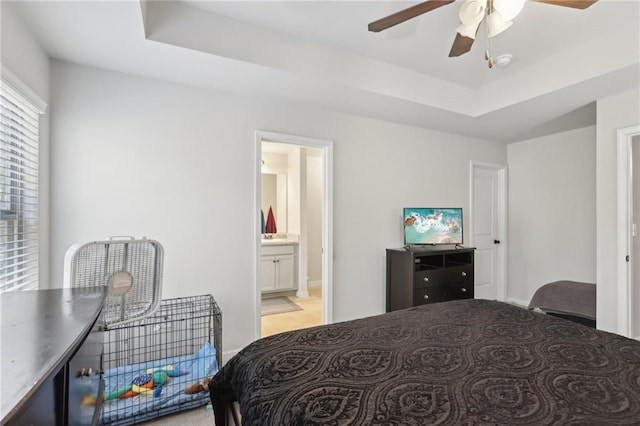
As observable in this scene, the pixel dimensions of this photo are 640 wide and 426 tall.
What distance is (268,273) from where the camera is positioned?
4633mm

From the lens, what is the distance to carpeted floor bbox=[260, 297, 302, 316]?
162 inches

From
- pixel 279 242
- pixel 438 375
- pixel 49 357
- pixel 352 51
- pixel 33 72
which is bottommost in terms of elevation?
pixel 438 375

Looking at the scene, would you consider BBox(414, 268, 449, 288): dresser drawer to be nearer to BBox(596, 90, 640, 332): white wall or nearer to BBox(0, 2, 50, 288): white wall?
BBox(596, 90, 640, 332): white wall

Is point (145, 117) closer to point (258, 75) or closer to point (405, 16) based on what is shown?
point (258, 75)

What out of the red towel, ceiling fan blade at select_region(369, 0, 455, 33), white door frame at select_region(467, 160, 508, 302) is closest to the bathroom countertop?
the red towel

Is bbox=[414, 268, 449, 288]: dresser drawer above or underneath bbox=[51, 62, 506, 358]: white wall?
underneath

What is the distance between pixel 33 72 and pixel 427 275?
3.59 m

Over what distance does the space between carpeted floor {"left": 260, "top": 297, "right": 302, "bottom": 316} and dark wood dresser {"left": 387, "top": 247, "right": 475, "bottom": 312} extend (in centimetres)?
144

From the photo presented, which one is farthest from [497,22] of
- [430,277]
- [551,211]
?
[551,211]

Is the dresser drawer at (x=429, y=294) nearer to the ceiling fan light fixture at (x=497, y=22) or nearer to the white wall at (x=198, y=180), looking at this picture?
the white wall at (x=198, y=180)

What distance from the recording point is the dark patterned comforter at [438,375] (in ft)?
2.90

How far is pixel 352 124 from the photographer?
335cm

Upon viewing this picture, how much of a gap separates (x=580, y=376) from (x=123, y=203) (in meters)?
2.81

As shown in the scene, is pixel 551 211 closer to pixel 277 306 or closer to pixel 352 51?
pixel 352 51
